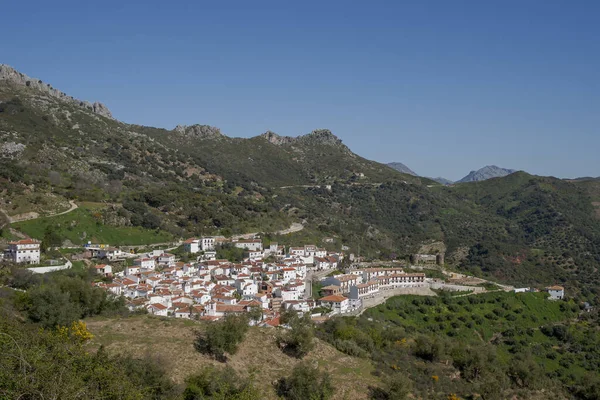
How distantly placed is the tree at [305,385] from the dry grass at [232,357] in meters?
0.49

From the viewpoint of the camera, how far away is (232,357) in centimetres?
2045

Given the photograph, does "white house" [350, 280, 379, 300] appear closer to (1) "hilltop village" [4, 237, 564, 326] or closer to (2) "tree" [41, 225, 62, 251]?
(1) "hilltop village" [4, 237, 564, 326]

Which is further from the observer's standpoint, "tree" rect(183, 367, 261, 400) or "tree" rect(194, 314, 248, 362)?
"tree" rect(194, 314, 248, 362)

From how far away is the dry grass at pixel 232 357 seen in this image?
1905 centimetres

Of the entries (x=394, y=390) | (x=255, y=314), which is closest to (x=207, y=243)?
(x=255, y=314)

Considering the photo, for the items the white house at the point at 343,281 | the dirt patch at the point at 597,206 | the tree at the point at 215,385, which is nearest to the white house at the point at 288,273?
the white house at the point at 343,281

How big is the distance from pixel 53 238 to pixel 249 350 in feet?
84.5

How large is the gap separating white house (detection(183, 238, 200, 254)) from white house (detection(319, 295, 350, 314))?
15.2 meters

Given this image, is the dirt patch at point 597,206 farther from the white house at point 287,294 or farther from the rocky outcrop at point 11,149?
the rocky outcrop at point 11,149

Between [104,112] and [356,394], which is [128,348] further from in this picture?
[104,112]

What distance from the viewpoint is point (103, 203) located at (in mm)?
52375

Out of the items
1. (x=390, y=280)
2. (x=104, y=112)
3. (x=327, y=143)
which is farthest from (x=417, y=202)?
(x=104, y=112)

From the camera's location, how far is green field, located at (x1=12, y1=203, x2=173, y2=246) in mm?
41875

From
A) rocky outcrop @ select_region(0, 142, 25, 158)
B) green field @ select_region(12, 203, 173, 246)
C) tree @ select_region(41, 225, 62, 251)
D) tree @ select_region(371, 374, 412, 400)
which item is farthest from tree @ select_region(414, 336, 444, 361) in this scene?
rocky outcrop @ select_region(0, 142, 25, 158)
